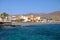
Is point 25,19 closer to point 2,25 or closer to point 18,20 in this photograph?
point 18,20

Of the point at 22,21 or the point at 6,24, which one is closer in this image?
the point at 6,24

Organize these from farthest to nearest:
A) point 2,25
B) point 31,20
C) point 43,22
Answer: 1. point 43,22
2. point 31,20
3. point 2,25

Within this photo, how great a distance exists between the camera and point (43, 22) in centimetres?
7319

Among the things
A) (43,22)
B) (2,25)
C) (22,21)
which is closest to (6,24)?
(2,25)

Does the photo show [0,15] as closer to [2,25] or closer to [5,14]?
[5,14]

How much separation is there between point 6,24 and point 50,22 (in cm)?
3452

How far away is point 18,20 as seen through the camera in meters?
64.5

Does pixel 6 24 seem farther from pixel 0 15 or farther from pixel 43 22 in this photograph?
pixel 43 22

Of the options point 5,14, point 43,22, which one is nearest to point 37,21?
point 43,22

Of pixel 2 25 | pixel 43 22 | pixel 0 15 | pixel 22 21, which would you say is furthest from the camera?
pixel 43 22

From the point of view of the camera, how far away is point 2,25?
4016 centimetres

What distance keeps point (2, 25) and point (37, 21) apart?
105 feet

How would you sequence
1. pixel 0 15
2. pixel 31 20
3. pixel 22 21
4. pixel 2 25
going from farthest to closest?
pixel 31 20 → pixel 22 21 → pixel 0 15 → pixel 2 25

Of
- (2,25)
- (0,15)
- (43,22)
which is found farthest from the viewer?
(43,22)
